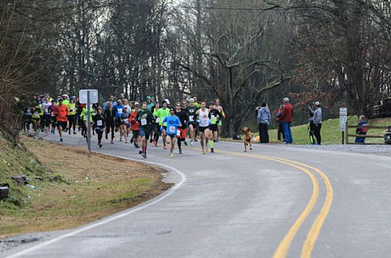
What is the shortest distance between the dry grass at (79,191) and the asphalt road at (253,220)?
68 cm

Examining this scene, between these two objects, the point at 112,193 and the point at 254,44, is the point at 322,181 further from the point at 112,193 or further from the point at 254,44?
the point at 254,44

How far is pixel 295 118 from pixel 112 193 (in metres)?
53.0

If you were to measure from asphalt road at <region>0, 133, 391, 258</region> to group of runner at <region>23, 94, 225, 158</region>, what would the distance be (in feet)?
21.8

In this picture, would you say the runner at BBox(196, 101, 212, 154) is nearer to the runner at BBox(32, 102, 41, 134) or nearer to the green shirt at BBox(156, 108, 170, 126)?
the green shirt at BBox(156, 108, 170, 126)

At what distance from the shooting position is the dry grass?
1372 centimetres

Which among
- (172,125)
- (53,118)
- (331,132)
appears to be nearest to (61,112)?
(53,118)

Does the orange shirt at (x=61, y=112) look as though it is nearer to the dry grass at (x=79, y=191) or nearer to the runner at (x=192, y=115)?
the runner at (x=192, y=115)

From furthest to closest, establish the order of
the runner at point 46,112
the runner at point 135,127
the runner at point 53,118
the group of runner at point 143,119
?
the runner at point 53,118, the runner at point 46,112, the runner at point 135,127, the group of runner at point 143,119

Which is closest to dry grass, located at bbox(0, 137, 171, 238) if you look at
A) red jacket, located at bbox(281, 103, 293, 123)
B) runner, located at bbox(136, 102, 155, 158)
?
runner, located at bbox(136, 102, 155, 158)

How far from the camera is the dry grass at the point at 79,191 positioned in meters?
13.7

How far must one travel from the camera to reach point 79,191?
19.1 metres

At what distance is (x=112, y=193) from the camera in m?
18.7

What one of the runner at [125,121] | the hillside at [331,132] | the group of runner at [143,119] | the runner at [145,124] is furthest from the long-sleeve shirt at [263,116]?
the runner at [145,124]

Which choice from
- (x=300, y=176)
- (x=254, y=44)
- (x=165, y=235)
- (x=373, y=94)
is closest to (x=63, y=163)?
(x=300, y=176)
